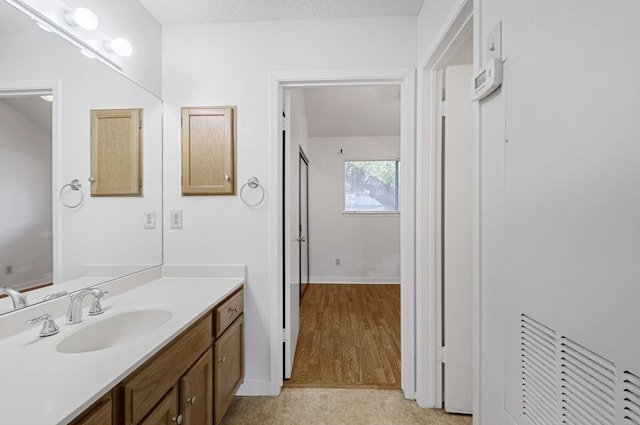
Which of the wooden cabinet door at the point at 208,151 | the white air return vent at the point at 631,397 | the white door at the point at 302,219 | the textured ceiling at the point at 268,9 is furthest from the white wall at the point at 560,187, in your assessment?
the white door at the point at 302,219

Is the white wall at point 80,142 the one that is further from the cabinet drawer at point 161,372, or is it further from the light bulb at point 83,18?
the cabinet drawer at point 161,372

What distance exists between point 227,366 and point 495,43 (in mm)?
1905

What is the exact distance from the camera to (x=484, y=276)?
3.34 ft

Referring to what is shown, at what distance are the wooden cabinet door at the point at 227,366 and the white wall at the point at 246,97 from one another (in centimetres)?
15

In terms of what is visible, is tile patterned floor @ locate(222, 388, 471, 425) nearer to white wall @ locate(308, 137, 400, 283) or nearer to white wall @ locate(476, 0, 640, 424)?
white wall @ locate(476, 0, 640, 424)

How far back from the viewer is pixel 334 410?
1.72 meters

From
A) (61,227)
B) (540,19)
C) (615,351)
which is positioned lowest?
(615,351)

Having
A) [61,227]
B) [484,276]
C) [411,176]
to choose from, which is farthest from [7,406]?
[411,176]

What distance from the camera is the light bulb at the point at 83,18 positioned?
1.28 metres

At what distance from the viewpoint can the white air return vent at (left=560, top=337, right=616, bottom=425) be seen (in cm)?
55

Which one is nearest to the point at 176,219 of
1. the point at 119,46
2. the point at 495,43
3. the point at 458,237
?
the point at 119,46

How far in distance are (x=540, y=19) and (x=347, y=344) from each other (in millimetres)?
2534

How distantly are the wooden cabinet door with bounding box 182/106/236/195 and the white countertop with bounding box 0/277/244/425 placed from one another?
82cm

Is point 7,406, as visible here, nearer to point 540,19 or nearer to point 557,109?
point 557,109
